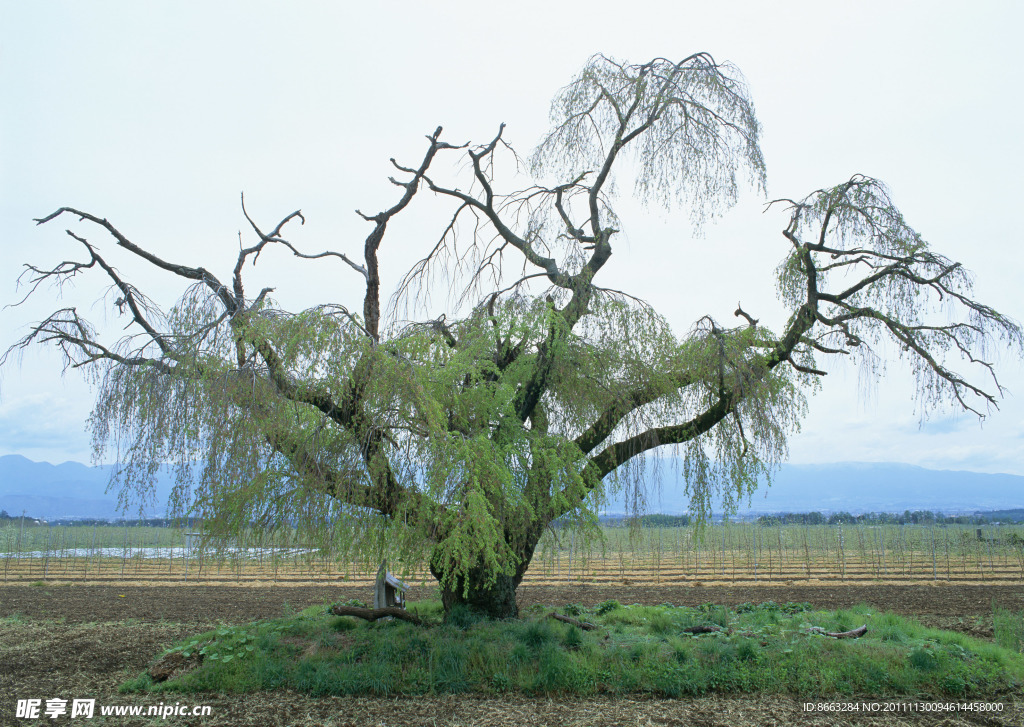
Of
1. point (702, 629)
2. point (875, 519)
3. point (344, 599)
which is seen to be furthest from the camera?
point (875, 519)

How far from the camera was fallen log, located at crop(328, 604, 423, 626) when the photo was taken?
29.1ft

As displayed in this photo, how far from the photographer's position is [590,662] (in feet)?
25.7

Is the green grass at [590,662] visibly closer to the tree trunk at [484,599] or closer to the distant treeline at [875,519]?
the tree trunk at [484,599]

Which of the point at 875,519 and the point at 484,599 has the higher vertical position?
the point at 484,599

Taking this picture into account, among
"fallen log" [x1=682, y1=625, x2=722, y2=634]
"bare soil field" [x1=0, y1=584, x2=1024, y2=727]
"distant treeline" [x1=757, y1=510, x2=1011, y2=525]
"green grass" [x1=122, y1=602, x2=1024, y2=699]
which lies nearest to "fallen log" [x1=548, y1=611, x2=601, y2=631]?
"green grass" [x1=122, y1=602, x2=1024, y2=699]

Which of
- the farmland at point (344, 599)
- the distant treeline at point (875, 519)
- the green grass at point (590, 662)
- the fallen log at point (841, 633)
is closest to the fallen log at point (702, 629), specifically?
the green grass at point (590, 662)

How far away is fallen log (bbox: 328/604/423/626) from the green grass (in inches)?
8.7

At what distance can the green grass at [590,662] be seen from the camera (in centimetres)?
744

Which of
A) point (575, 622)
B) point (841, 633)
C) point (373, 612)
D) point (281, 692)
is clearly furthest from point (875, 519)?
point (281, 692)

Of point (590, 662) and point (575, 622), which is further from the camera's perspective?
point (575, 622)

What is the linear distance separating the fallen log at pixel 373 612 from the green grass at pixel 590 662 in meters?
0.22

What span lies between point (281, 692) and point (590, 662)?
354 cm

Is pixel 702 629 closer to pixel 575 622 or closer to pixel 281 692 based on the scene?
pixel 575 622

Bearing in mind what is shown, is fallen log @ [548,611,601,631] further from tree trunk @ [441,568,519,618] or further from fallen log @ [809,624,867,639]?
fallen log @ [809,624,867,639]
